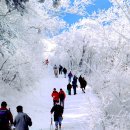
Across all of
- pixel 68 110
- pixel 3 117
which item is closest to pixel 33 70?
pixel 68 110

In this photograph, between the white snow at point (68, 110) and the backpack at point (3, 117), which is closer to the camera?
the backpack at point (3, 117)

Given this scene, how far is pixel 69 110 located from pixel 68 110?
0.06 metres

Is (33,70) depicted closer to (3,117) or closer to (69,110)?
(69,110)

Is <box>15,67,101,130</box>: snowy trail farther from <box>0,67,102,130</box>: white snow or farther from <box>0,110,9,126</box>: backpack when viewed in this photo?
<box>0,110,9,126</box>: backpack

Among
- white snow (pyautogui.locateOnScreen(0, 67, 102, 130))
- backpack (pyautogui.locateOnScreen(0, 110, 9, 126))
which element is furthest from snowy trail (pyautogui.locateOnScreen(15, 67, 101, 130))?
backpack (pyautogui.locateOnScreen(0, 110, 9, 126))

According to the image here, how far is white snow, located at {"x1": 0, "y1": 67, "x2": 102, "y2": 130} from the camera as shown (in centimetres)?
1712

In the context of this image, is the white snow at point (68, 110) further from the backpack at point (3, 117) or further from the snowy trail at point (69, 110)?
the backpack at point (3, 117)

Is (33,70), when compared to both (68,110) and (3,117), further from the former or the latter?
(3,117)

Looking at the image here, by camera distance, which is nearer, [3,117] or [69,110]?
[3,117]

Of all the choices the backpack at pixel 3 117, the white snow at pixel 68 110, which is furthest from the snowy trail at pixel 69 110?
the backpack at pixel 3 117

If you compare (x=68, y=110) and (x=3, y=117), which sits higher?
(x=68, y=110)

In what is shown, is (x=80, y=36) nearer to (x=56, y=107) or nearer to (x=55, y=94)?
(x=55, y=94)

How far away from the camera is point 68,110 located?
26719 mm

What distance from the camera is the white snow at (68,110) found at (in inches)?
674
